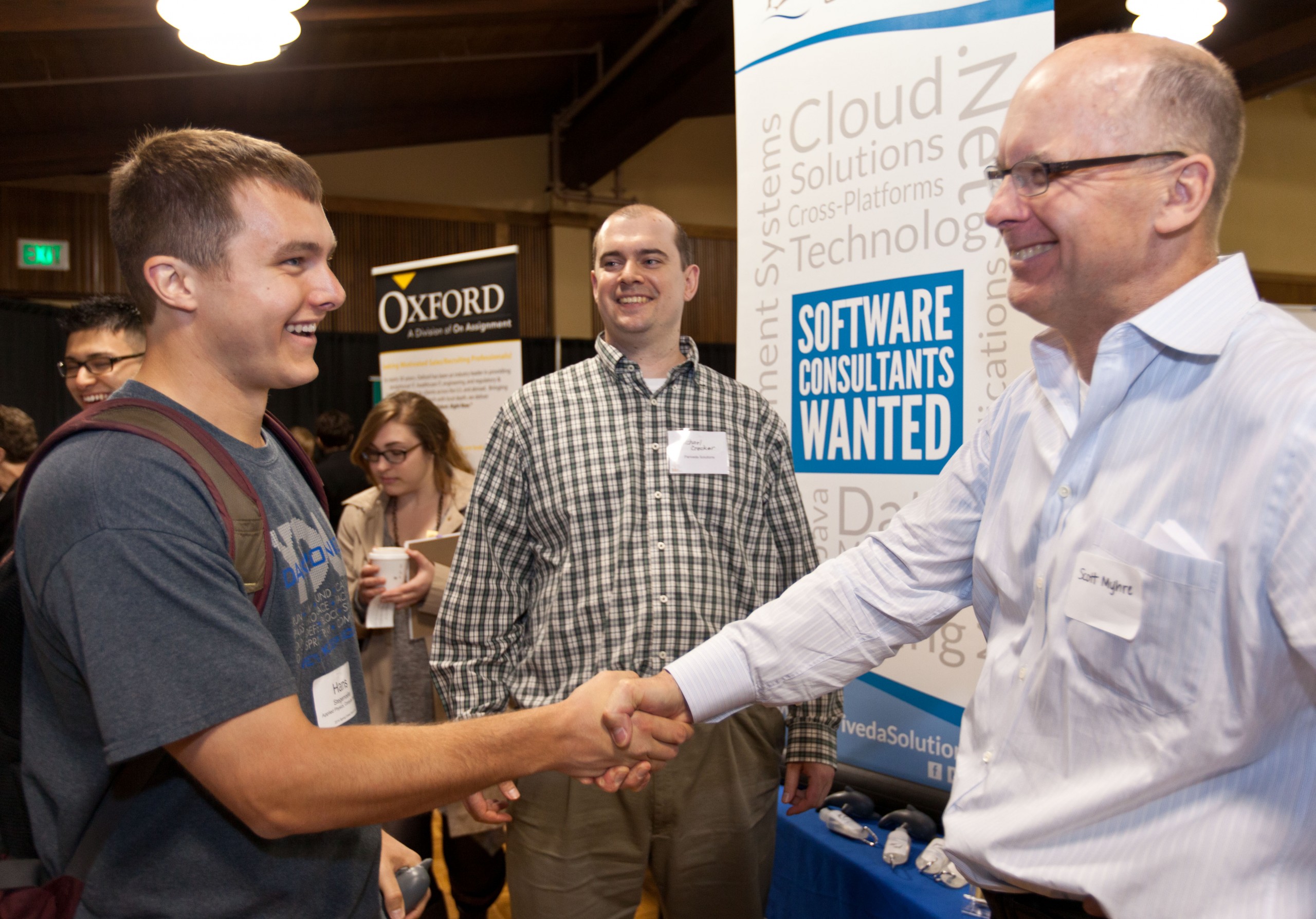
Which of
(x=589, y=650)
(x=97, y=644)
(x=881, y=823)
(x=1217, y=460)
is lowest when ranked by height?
(x=881, y=823)

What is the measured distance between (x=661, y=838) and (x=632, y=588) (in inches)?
22.5

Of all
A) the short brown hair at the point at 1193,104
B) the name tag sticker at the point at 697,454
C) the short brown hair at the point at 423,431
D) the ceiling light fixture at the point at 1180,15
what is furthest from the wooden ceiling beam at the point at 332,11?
the short brown hair at the point at 1193,104

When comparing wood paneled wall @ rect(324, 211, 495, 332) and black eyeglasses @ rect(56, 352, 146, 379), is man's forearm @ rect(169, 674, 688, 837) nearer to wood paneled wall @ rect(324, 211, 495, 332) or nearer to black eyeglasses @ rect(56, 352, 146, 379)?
black eyeglasses @ rect(56, 352, 146, 379)

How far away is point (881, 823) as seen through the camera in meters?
2.22

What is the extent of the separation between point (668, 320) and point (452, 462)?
1445mm

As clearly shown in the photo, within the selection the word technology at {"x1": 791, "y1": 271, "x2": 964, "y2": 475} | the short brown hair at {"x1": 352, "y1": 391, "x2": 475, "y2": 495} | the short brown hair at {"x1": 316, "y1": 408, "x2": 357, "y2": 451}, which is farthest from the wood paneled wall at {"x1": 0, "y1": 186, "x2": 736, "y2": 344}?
the word technology at {"x1": 791, "y1": 271, "x2": 964, "y2": 475}

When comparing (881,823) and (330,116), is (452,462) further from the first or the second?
(330,116)

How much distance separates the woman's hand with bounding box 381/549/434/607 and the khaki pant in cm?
90

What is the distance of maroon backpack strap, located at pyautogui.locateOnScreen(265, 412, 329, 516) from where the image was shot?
1.46 meters

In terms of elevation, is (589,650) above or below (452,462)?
below

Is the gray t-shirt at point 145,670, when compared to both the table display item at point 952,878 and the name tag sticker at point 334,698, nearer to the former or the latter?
the name tag sticker at point 334,698

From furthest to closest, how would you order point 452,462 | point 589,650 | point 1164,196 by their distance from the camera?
point 452,462, point 589,650, point 1164,196

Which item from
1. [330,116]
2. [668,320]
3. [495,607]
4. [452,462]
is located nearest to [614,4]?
[330,116]

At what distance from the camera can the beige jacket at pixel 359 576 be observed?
285 cm
